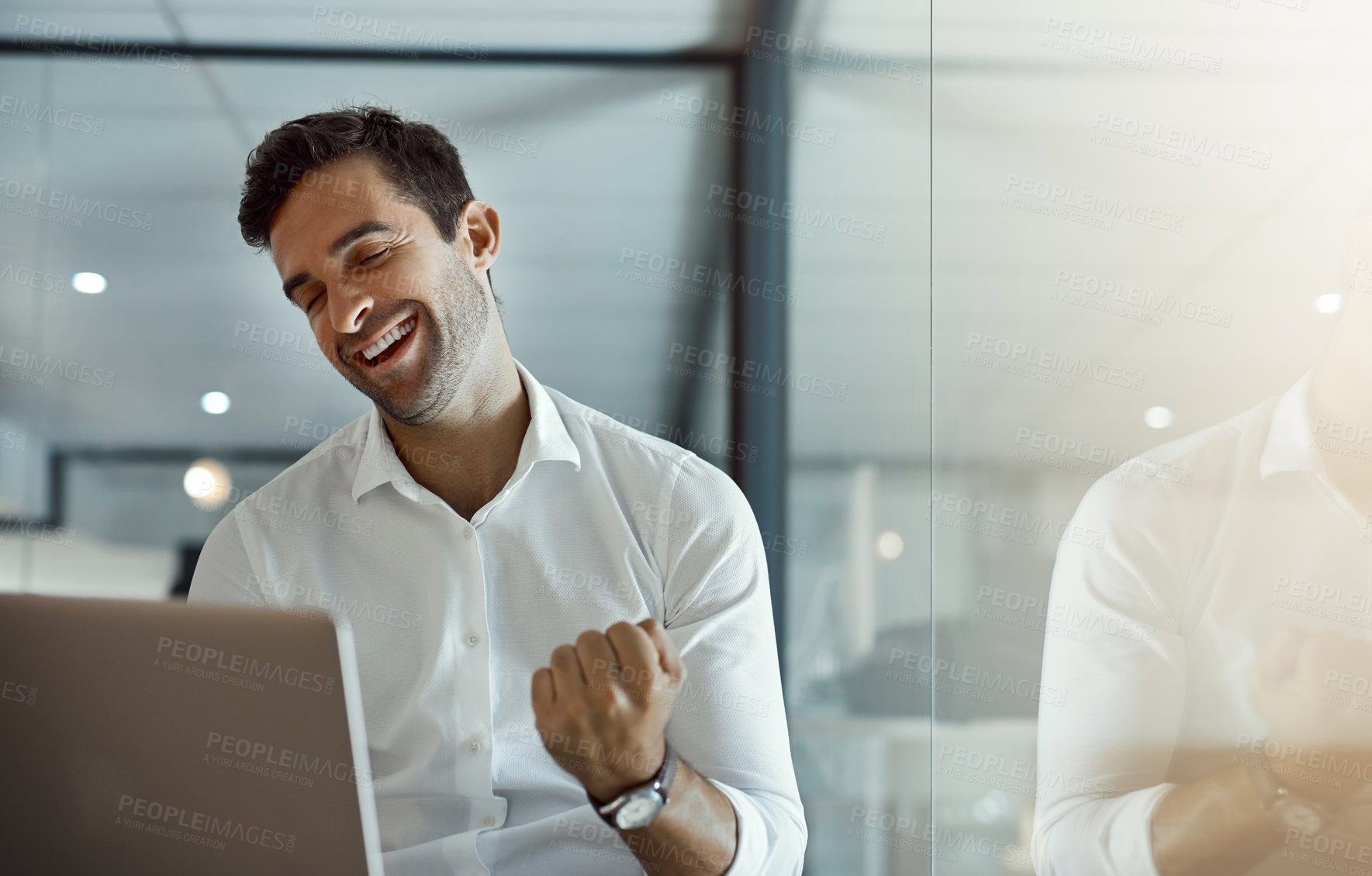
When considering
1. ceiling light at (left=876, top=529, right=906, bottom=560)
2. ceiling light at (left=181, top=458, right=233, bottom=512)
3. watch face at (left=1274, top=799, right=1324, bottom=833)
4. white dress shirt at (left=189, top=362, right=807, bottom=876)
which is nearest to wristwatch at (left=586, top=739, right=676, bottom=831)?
white dress shirt at (left=189, top=362, right=807, bottom=876)

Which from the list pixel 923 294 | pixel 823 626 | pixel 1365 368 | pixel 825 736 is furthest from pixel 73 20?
pixel 1365 368

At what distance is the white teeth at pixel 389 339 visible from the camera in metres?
1.49

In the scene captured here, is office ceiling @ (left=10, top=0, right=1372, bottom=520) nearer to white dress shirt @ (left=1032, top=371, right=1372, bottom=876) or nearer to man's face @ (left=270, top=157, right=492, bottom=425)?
white dress shirt @ (left=1032, top=371, right=1372, bottom=876)

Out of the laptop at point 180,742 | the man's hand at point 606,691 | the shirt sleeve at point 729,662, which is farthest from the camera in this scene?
the shirt sleeve at point 729,662

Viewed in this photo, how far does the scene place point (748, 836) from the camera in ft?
3.75

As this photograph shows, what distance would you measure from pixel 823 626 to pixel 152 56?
2.20 metres

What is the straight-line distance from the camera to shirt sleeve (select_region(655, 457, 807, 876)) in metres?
1.26

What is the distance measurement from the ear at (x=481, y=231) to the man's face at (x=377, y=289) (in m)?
0.11

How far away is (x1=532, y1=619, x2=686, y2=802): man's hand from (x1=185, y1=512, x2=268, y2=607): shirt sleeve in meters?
0.87

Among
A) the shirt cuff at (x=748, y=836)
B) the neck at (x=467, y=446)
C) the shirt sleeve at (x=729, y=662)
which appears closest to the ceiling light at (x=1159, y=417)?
the shirt sleeve at (x=729, y=662)

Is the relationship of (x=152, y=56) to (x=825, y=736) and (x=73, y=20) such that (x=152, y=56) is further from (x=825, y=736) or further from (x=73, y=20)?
(x=825, y=736)

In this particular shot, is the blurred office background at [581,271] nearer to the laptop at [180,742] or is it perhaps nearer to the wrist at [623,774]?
the wrist at [623,774]

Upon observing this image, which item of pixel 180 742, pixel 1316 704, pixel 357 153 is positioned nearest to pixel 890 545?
pixel 1316 704

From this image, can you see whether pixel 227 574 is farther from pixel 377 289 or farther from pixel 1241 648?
pixel 1241 648
